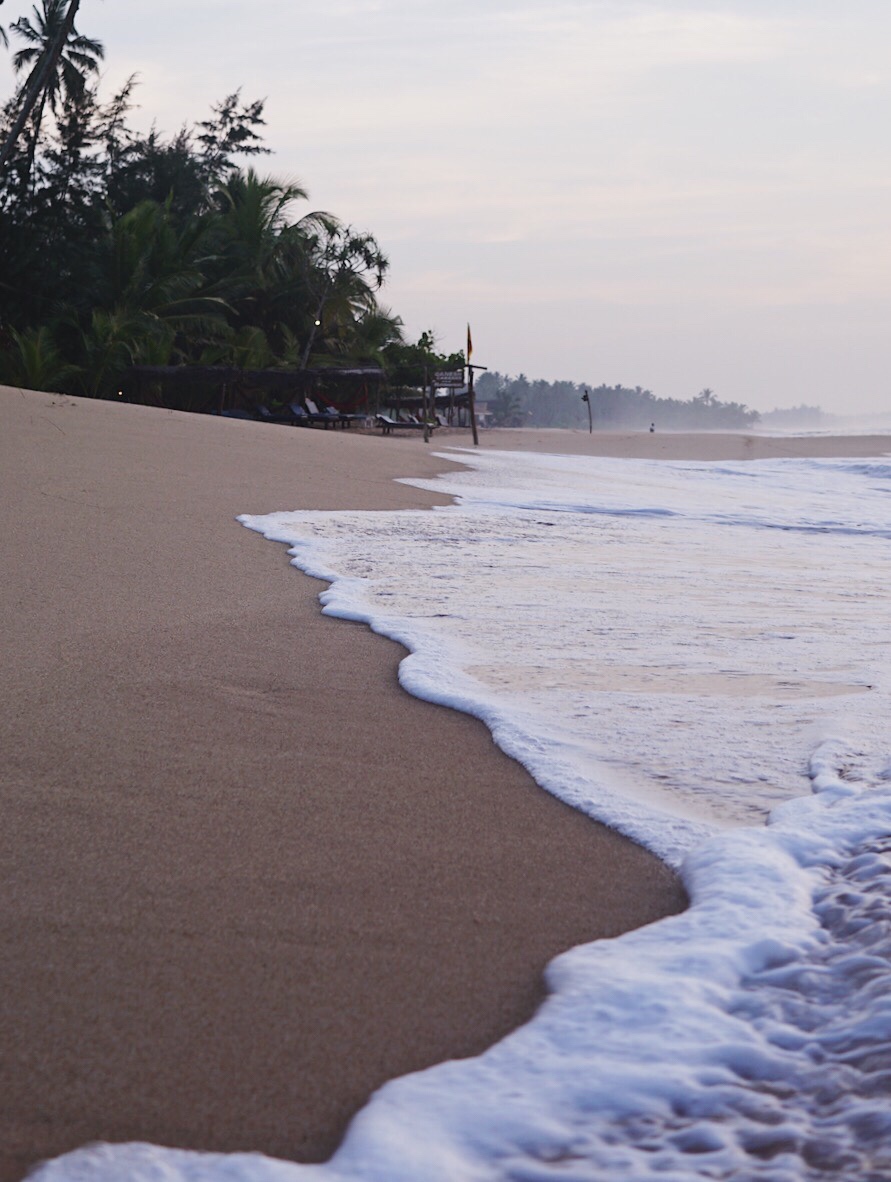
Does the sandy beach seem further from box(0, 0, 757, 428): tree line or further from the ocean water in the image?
box(0, 0, 757, 428): tree line

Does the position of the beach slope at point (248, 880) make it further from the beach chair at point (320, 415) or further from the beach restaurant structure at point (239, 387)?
the beach chair at point (320, 415)

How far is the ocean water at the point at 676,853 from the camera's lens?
1.25 meters

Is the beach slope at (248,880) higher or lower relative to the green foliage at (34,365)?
lower

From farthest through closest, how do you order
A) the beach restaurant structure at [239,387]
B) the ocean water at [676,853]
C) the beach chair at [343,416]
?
1. the beach chair at [343,416]
2. the beach restaurant structure at [239,387]
3. the ocean water at [676,853]

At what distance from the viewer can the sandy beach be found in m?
1.33

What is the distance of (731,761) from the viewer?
8.30ft

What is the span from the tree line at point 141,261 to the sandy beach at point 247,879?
1597 cm

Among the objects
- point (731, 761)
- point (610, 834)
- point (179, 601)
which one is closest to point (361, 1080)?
point (610, 834)

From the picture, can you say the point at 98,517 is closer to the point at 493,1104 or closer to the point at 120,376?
the point at 493,1104

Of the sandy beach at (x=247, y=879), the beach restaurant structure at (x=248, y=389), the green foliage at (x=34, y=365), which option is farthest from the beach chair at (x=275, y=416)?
the sandy beach at (x=247, y=879)

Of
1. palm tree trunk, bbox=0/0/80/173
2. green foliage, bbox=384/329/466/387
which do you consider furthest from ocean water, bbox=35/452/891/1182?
green foliage, bbox=384/329/466/387

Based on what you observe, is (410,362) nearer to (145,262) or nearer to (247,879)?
(145,262)

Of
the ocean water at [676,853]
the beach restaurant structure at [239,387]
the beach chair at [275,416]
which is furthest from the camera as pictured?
the beach chair at [275,416]

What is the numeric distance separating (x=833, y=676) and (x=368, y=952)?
2.09m
